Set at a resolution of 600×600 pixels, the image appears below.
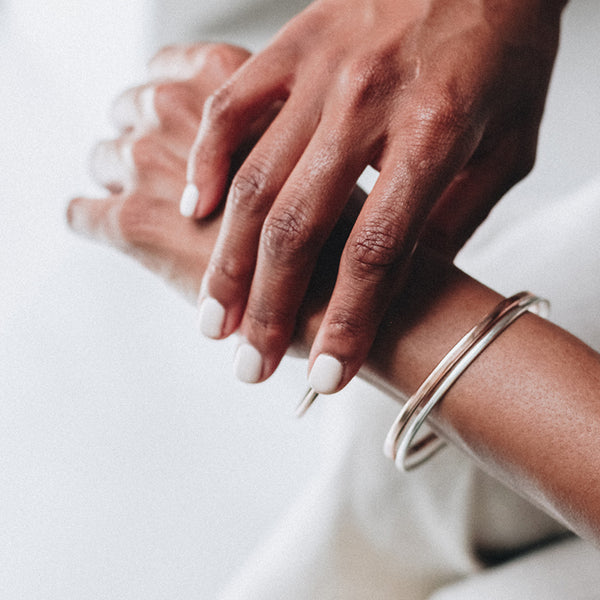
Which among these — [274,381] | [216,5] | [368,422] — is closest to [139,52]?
[216,5]

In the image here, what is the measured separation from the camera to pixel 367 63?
0.69 m

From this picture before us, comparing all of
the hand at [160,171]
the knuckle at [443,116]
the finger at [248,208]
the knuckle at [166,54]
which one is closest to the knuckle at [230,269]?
the finger at [248,208]

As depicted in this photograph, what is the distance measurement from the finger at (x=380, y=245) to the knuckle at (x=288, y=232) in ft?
0.13

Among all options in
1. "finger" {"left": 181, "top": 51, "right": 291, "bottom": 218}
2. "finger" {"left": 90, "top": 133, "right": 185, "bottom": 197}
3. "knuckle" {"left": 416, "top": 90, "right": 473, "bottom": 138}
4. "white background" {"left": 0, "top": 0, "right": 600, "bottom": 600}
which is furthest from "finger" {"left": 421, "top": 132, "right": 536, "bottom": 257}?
"white background" {"left": 0, "top": 0, "right": 600, "bottom": 600}

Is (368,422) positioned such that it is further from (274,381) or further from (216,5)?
(216,5)

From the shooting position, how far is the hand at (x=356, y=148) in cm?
63

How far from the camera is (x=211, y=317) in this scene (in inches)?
28.1

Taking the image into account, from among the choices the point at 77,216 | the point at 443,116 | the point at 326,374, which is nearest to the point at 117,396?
the point at 77,216

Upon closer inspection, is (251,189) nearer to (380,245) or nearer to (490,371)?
(380,245)

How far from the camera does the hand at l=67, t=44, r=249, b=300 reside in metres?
0.85

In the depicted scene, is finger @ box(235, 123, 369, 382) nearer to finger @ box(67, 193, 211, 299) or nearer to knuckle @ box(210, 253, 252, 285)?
knuckle @ box(210, 253, 252, 285)

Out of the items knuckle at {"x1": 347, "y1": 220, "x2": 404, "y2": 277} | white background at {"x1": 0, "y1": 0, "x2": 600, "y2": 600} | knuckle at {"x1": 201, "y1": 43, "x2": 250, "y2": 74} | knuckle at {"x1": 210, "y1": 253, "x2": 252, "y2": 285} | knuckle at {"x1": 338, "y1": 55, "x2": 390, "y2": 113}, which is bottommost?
white background at {"x1": 0, "y1": 0, "x2": 600, "y2": 600}

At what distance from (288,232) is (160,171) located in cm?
33

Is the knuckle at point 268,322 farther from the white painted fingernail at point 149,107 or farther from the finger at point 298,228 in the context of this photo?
the white painted fingernail at point 149,107
